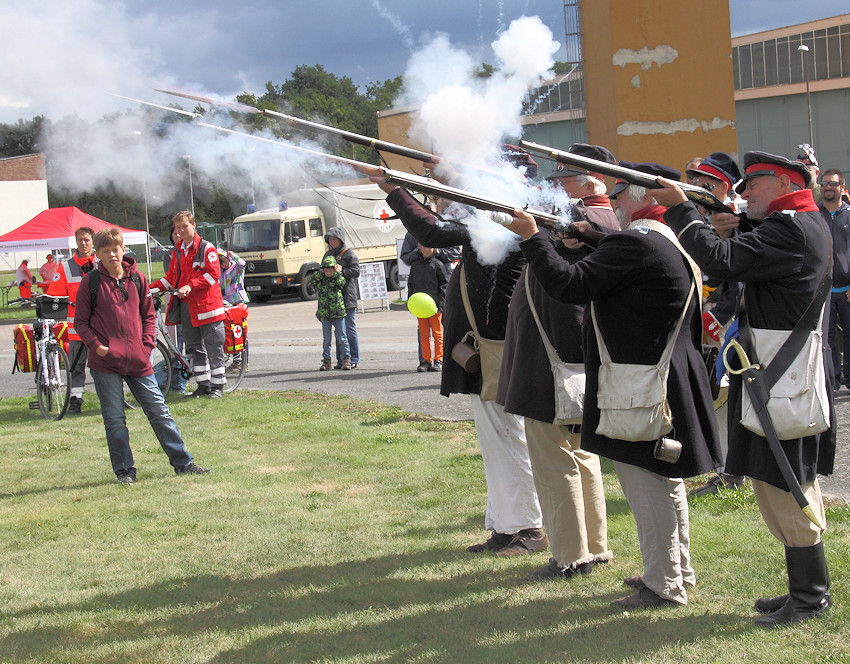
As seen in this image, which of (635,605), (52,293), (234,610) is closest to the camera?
(635,605)

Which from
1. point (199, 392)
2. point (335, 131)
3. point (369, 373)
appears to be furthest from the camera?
point (369, 373)

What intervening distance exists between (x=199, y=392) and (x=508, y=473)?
7.29 meters

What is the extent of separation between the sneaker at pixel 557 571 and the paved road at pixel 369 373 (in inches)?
85.4

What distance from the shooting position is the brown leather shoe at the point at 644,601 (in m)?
3.98

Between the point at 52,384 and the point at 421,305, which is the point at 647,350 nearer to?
the point at 421,305

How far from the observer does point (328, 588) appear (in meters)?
4.65

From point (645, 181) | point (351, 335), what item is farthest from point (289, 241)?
point (645, 181)

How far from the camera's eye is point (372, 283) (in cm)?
2361

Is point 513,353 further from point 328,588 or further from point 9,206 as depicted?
point 9,206

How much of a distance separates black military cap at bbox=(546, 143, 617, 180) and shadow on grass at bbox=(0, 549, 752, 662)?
2138 millimetres

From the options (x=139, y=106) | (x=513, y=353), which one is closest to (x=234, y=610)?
(x=513, y=353)

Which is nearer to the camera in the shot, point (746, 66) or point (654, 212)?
point (654, 212)

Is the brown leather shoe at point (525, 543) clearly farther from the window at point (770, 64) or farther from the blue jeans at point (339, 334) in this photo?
the window at point (770, 64)

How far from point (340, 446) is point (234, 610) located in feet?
12.2
